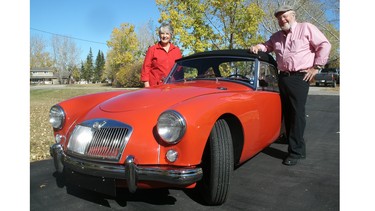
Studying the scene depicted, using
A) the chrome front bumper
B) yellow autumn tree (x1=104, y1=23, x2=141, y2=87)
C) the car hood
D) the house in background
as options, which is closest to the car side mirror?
the car hood

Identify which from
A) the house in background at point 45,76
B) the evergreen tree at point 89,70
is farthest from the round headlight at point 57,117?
the evergreen tree at point 89,70

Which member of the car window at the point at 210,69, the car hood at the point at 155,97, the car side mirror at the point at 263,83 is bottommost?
the car hood at the point at 155,97

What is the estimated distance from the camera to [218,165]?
2.31 m

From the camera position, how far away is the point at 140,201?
8.63 feet

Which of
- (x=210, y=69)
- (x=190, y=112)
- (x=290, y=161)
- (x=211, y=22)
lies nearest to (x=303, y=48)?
(x=210, y=69)

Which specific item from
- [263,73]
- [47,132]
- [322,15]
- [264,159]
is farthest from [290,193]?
[322,15]

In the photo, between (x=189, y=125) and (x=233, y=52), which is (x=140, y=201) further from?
(x=233, y=52)

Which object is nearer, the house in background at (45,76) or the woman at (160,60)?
the woman at (160,60)

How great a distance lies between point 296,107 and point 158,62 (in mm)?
2132

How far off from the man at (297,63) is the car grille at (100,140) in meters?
2.10

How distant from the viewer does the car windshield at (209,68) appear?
374 cm

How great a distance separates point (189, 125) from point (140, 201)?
0.95 m

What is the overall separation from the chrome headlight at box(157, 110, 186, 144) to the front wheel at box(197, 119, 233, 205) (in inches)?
11.8

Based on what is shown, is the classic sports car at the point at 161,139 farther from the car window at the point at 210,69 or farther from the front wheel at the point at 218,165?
the car window at the point at 210,69
